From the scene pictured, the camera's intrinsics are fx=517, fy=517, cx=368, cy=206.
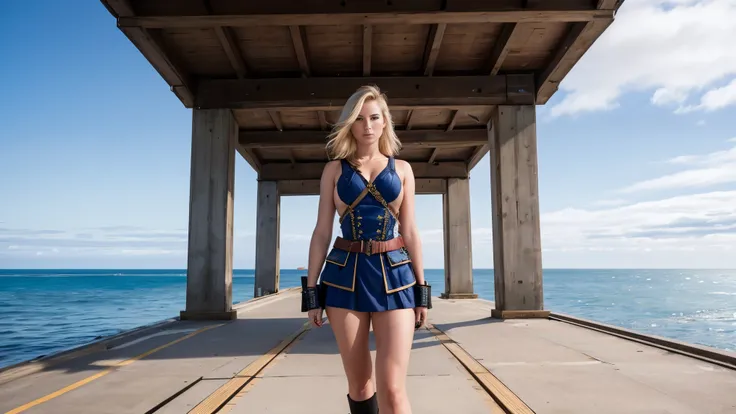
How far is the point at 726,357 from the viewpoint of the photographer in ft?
15.0

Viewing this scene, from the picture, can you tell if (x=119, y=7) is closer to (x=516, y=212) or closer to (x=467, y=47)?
(x=467, y=47)

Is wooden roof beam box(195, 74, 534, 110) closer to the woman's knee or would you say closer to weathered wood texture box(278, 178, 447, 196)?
weathered wood texture box(278, 178, 447, 196)

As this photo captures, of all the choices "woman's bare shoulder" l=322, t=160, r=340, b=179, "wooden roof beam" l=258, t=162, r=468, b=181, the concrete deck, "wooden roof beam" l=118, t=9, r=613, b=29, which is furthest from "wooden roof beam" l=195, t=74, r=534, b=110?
"woman's bare shoulder" l=322, t=160, r=340, b=179

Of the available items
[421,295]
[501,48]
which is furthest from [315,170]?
[421,295]

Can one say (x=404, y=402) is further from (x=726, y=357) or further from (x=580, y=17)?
(x=580, y=17)

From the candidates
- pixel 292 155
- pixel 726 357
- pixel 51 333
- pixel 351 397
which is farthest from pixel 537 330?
A: pixel 51 333

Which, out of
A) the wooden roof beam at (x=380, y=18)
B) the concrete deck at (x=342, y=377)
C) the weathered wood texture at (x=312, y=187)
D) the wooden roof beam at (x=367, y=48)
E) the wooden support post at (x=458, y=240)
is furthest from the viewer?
the weathered wood texture at (x=312, y=187)

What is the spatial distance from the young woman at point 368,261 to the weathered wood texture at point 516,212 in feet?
22.7

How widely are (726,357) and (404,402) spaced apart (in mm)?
4036

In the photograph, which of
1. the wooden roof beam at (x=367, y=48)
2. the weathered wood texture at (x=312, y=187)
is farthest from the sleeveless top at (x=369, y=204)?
the weathered wood texture at (x=312, y=187)

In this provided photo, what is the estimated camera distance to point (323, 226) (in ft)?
7.29

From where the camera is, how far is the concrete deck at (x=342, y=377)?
131 inches

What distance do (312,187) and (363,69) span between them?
863 centimetres

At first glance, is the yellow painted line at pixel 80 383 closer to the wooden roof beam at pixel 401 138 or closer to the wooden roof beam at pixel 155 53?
the wooden roof beam at pixel 155 53
